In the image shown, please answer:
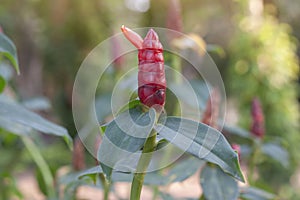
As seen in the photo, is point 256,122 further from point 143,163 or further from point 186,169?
point 143,163

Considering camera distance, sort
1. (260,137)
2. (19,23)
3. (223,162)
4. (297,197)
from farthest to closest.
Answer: (19,23) < (297,197) < (260,137) < (223,162)

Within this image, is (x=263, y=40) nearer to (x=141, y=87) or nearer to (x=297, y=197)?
(x=297, y=197)

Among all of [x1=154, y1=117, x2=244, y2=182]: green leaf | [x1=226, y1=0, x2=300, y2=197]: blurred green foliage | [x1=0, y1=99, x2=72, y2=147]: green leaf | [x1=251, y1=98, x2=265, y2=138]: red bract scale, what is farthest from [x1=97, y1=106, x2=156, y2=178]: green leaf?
[x1=226, y1=0, x2=300, y2=197]: blurred green foliage

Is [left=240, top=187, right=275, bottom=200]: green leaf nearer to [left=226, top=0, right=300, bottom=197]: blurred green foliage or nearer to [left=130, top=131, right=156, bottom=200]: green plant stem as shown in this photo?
[left=130, top=131, right=156, bottom=200]: green plant stem

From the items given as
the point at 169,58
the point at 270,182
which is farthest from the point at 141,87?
the point at 270,182

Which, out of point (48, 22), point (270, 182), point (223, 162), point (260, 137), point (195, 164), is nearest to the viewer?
point (223, 162)

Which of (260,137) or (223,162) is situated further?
(260,137)

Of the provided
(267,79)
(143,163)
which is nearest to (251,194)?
(143,163)
